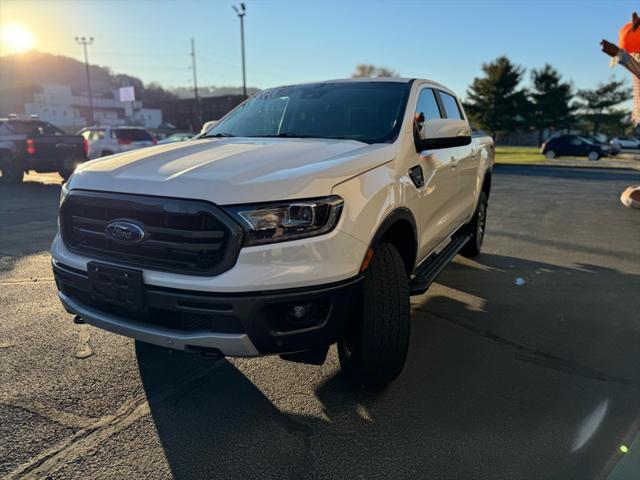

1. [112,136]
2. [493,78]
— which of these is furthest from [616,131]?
[112,136]

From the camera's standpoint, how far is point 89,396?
286 cm

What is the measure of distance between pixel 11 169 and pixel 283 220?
15.2 m

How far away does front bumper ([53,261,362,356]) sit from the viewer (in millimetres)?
2203

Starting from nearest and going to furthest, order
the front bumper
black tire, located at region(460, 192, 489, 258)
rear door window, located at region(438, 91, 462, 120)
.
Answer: the front bumper, rear door window, located at region(438, 91, 462, 120), black tire, located at region(460, 192, 489, 258)

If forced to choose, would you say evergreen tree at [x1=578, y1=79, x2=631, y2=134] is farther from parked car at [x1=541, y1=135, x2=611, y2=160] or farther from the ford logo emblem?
the ford logo emblem

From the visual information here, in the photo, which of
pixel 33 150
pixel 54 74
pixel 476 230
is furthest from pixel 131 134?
pixel 54 74

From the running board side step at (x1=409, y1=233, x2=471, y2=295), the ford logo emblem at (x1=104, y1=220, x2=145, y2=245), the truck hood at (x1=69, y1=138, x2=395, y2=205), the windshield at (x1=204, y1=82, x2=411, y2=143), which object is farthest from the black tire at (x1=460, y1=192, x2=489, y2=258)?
the ford logo emblem at (x1=104, y1=220, x2=145, y2=245)

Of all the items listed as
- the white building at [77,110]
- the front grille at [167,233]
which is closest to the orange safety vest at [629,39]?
the front grille at [167,233]

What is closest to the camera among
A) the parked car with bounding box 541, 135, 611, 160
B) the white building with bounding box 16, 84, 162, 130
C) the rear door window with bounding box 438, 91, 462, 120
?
the rear door window with bounding box 438, 91, 462, 120

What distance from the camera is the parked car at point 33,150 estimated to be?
13.6 m

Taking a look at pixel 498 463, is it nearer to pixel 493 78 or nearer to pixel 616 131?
pixel 493 78

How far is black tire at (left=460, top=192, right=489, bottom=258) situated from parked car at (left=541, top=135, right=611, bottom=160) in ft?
94.0

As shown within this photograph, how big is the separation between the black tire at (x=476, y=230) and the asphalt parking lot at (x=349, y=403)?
44.4 inches

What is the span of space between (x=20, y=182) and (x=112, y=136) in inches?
127
